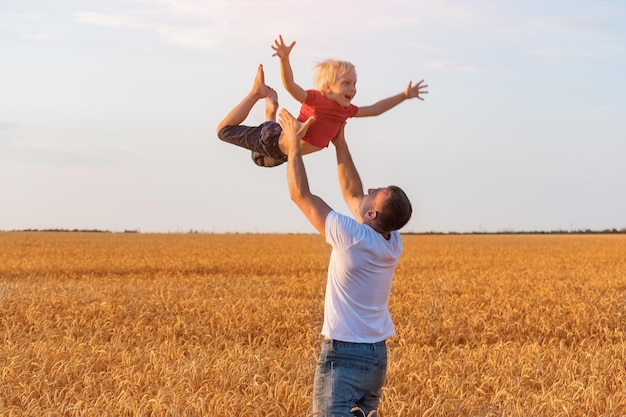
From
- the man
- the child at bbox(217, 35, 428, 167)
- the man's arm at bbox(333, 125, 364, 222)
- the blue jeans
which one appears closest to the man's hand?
the man

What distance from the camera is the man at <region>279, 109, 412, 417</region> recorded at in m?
4.39

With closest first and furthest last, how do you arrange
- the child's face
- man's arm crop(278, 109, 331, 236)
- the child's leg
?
man's arm crop(278, 109, 331, 236), the child's face, the child's leg

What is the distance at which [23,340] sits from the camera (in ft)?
38.0

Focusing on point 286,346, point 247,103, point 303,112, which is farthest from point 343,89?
point 286,346

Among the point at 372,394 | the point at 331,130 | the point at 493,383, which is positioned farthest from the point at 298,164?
the point at 493,383

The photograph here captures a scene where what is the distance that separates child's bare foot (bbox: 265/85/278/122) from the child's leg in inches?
4.1

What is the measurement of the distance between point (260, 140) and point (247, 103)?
381 millimetres

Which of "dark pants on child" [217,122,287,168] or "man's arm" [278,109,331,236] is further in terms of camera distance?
"dark pants on child" [217,122,287,168]

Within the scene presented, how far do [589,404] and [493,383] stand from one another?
1115 mm

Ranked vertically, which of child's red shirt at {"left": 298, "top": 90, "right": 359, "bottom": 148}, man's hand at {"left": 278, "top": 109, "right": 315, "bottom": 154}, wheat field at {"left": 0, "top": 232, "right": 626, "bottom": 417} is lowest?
wheat field at {"left": 0, "top": 232, "right": 626, "bottom": 417}

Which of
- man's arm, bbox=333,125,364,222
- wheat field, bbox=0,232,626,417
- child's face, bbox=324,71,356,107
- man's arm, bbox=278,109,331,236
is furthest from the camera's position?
wheat field, bbox=0,232,626,417

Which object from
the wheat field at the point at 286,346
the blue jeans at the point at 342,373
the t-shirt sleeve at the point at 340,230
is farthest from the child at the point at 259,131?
the wheat field at the point at 286,346

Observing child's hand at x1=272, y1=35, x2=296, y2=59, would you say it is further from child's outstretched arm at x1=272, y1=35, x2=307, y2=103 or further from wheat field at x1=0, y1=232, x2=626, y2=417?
wheat field at x1=0, y1=232, x2=626, y2=417

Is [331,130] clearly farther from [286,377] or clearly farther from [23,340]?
Answer: [23,340]
